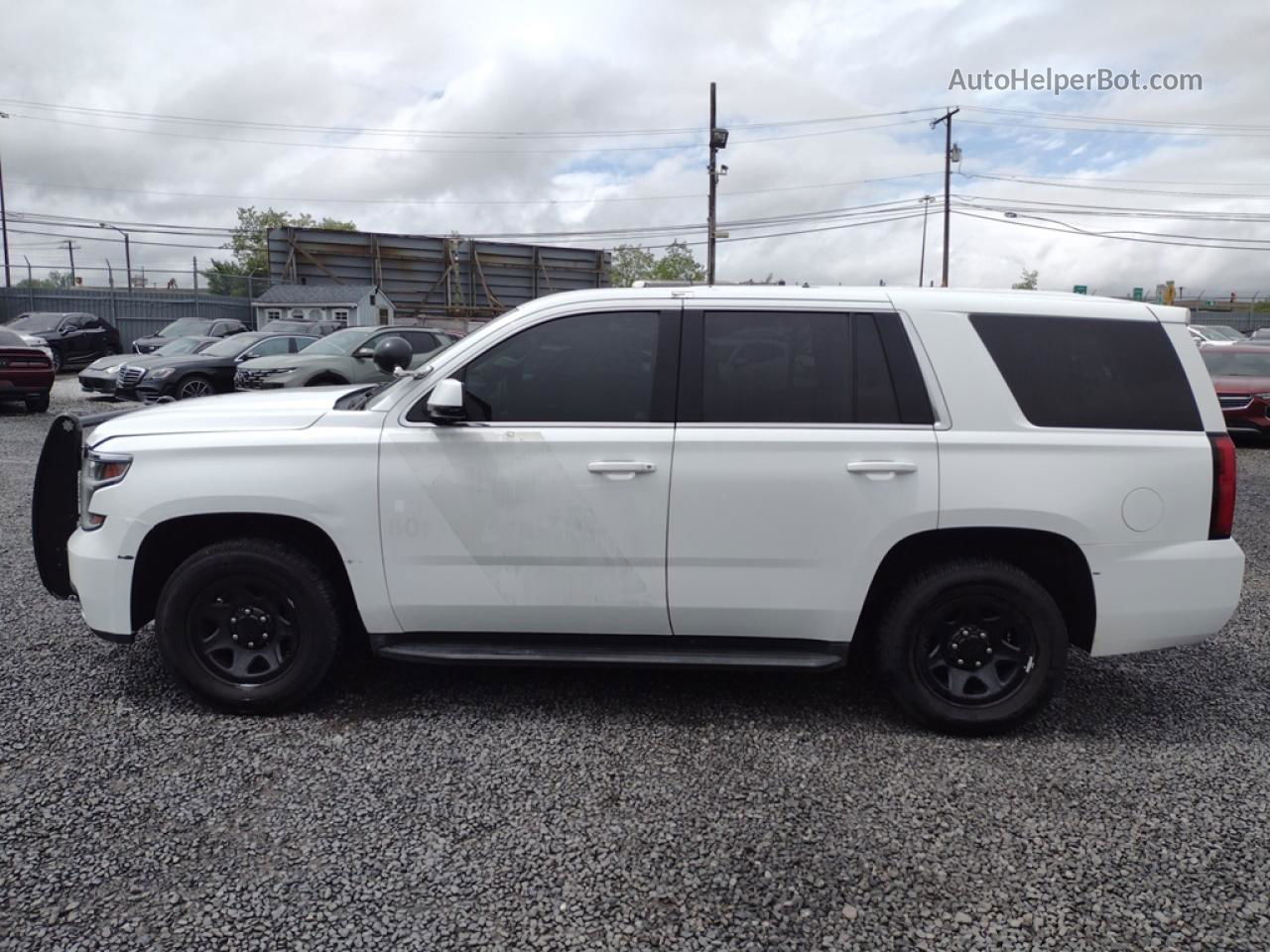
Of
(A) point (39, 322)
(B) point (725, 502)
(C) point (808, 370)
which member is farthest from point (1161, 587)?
(A) point (39, 322)

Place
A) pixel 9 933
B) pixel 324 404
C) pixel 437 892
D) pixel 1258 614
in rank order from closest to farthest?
pixel 9 933
pixel 437 892
pixel 324 404
pixel 1258 614

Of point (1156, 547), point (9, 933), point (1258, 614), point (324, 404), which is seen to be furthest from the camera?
point (1258, 614)

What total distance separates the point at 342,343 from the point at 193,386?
2935mm

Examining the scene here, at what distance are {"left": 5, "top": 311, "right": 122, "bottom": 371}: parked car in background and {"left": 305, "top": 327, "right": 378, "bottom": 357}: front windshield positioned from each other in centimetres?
1414

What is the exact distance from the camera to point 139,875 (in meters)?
2.69

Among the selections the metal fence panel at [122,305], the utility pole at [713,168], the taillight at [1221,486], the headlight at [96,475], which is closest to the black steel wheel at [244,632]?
the headlight at [96,475]

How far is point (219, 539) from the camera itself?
3.78 metres

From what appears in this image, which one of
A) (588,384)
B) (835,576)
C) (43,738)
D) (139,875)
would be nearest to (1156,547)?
(835,576)

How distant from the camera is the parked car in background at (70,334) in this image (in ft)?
82.8

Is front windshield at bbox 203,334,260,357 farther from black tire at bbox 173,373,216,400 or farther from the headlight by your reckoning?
the headlight

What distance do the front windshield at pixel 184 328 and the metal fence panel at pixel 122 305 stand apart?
595 centimetres

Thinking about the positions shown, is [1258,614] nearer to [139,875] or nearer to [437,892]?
[437,892]

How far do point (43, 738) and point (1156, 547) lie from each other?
4.39m

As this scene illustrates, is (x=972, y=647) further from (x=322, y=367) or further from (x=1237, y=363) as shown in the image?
(x=1237, y=363)
